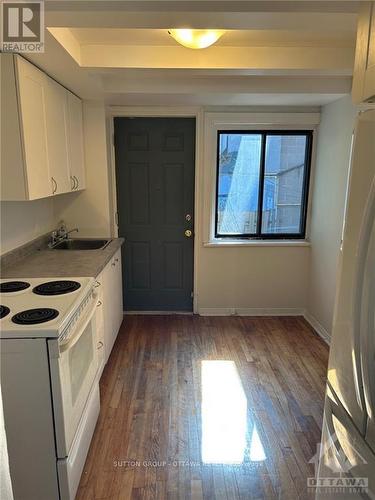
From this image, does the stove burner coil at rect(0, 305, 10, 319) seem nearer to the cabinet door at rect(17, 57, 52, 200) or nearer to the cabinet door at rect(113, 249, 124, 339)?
the cabinet door at rect(17, 57, 52, 200)

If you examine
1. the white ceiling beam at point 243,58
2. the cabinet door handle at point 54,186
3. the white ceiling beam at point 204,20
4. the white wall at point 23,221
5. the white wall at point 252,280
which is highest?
the white ceiling beam at point 243,58

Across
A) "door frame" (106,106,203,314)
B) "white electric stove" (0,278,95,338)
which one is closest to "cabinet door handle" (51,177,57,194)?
"white electric stove" (0,278,95,338)

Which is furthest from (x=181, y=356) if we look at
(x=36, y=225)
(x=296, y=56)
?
(x=296, y=56)

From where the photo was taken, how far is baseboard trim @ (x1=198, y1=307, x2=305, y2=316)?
412 cm

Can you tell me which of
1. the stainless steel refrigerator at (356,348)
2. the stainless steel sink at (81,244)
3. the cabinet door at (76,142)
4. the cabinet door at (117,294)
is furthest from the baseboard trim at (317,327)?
the cabinet door at (76,142)

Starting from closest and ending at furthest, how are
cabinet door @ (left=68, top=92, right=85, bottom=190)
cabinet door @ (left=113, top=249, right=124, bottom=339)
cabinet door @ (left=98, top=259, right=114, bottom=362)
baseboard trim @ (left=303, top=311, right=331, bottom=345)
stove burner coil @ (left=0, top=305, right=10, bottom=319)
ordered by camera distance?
stove burner coil @ (left=0, top=305, right=10, bottom=319), cabinet door @ (left=98, top=259, right=114, bottom=362), cabinet door @ (left=68, top=92, right=85, bottom=190), cabinet door @ (left=113, top=249, right=124, bottom=339), baseboard trim @ (left=303, top=311, right=331, bottom=345)

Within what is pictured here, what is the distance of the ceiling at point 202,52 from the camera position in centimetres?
151

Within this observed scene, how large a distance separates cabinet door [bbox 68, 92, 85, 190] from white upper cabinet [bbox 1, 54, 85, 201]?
171 millimetres

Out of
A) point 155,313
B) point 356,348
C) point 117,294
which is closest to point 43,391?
point 356,348

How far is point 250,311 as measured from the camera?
163 inches

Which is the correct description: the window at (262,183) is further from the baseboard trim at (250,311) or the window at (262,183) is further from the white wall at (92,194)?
the white wall at (92,194)

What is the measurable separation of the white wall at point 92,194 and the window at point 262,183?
4.10ft

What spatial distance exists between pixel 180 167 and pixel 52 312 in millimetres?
2494

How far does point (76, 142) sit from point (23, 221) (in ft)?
2.90
